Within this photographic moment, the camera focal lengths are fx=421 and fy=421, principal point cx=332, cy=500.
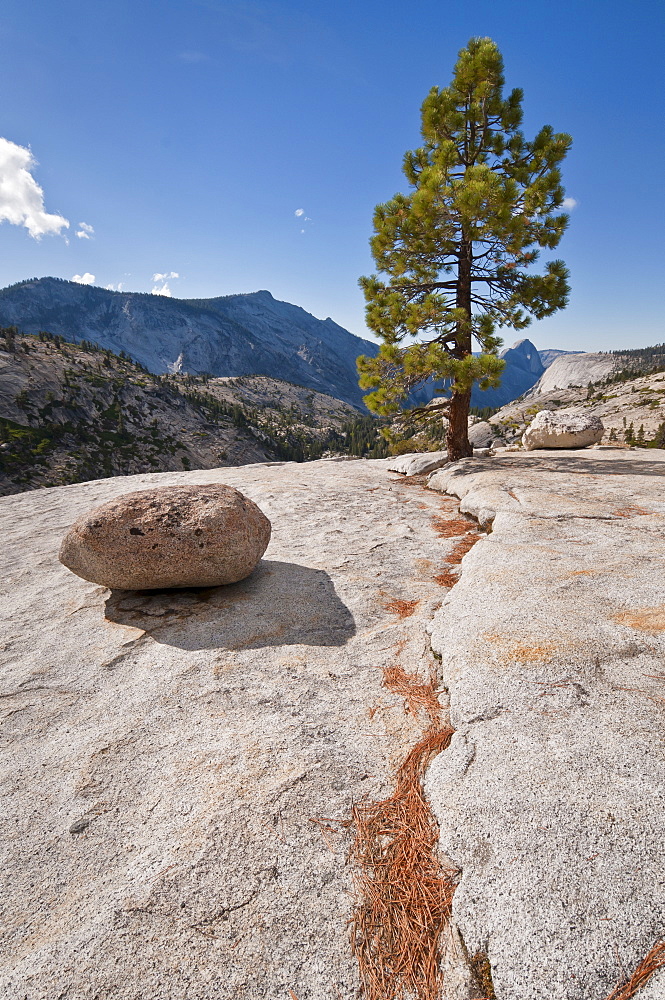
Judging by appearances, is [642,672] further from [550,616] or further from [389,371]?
[389,371]

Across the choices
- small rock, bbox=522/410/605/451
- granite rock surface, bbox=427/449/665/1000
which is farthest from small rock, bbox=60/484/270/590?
small rock, bbox=522/410/605/451

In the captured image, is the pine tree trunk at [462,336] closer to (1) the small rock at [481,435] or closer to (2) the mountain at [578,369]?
(1) the small rock at [481,435]

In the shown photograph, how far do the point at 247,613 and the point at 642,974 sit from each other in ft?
14.2

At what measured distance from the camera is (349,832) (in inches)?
104

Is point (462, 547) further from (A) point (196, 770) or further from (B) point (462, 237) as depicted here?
(B) point (462, 237)

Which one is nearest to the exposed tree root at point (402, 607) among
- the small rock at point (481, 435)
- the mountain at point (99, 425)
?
→ the small rock at point (481, 435)

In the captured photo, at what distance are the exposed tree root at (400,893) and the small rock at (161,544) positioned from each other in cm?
350

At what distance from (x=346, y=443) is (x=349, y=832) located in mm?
136242

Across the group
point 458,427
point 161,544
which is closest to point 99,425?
point 458,427

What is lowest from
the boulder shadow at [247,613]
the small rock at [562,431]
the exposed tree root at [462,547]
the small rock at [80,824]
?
the small rock at [80,824]

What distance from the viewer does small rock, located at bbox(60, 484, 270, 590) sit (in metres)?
5.51

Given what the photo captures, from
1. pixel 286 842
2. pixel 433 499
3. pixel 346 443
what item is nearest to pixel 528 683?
pixel 286 842

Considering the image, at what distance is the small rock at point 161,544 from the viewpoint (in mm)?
5508

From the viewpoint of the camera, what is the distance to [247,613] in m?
5.32
